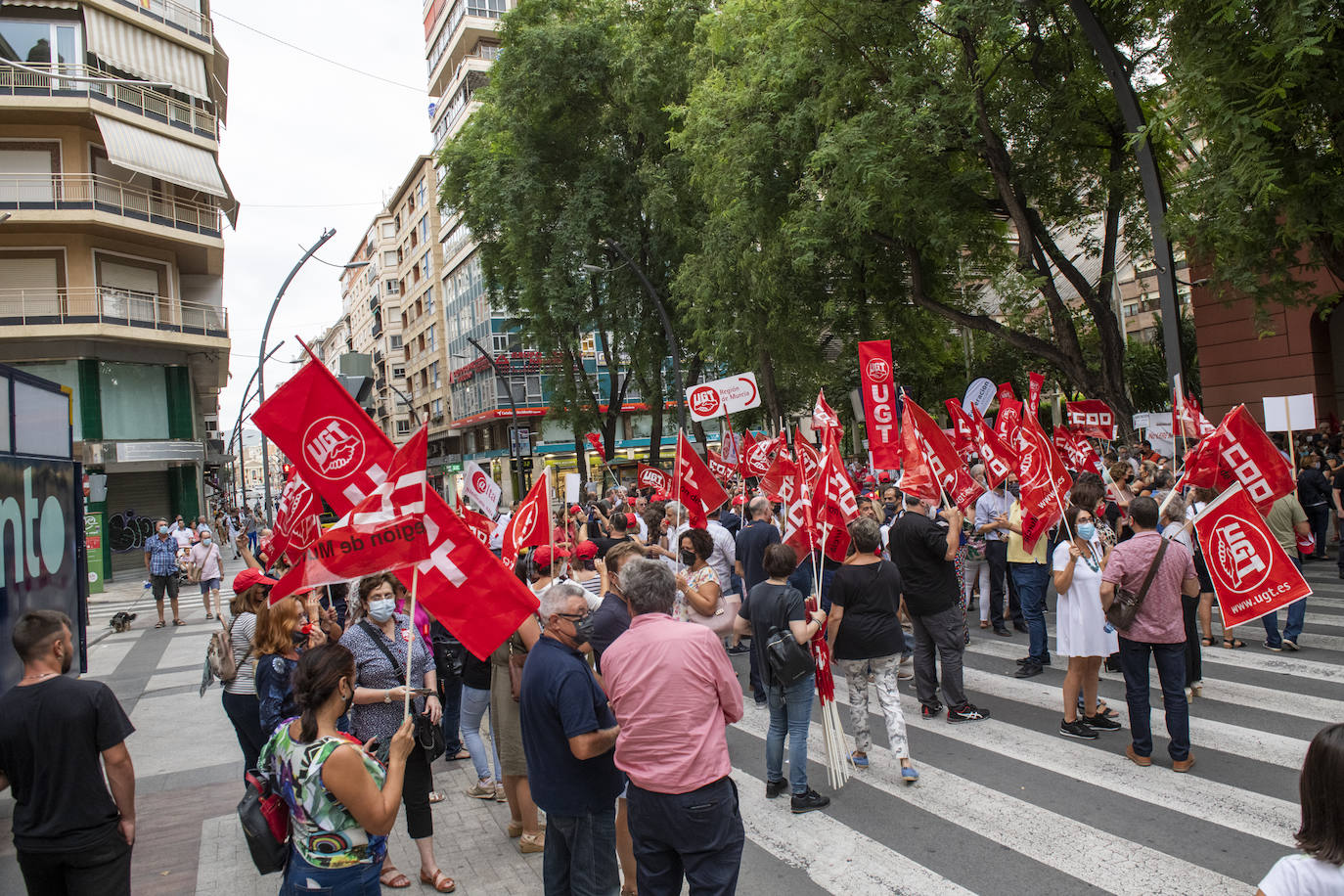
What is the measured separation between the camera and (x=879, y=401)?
421 inches

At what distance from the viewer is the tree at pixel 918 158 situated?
16.2m

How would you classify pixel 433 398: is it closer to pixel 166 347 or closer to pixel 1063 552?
pixel 166 347

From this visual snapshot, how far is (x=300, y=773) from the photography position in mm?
3297

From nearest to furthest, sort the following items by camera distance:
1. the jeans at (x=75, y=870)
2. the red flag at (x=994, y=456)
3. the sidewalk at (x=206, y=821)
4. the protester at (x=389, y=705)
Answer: the jeans at (x=75, y=870)
the protester at (x=389, y=705)
the sidewalk at (x=206, y=821)
the red flag at (x=994, y=456)

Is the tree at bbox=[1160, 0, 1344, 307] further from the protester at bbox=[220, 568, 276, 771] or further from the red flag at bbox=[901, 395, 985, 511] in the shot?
the protester at bbox=[220, 568, 276, 771]

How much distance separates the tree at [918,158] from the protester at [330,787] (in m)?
14.2

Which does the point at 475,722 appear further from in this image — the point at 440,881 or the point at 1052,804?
the point at 1052,804

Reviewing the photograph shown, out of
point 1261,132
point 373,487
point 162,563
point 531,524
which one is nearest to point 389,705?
point 373,487

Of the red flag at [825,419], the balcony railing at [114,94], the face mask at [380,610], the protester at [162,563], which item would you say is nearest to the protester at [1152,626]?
the red flag at [825,419]

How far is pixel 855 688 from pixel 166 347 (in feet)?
88.0

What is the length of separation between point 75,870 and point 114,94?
2791cm

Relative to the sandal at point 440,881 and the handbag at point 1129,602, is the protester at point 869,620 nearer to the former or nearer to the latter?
the handbag at point 1129,602

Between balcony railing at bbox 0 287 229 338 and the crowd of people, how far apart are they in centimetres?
1921

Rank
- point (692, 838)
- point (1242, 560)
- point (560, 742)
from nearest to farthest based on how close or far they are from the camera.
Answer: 1. point (692, 838)
2. point (560, 742)
3. point (1242, 560)
